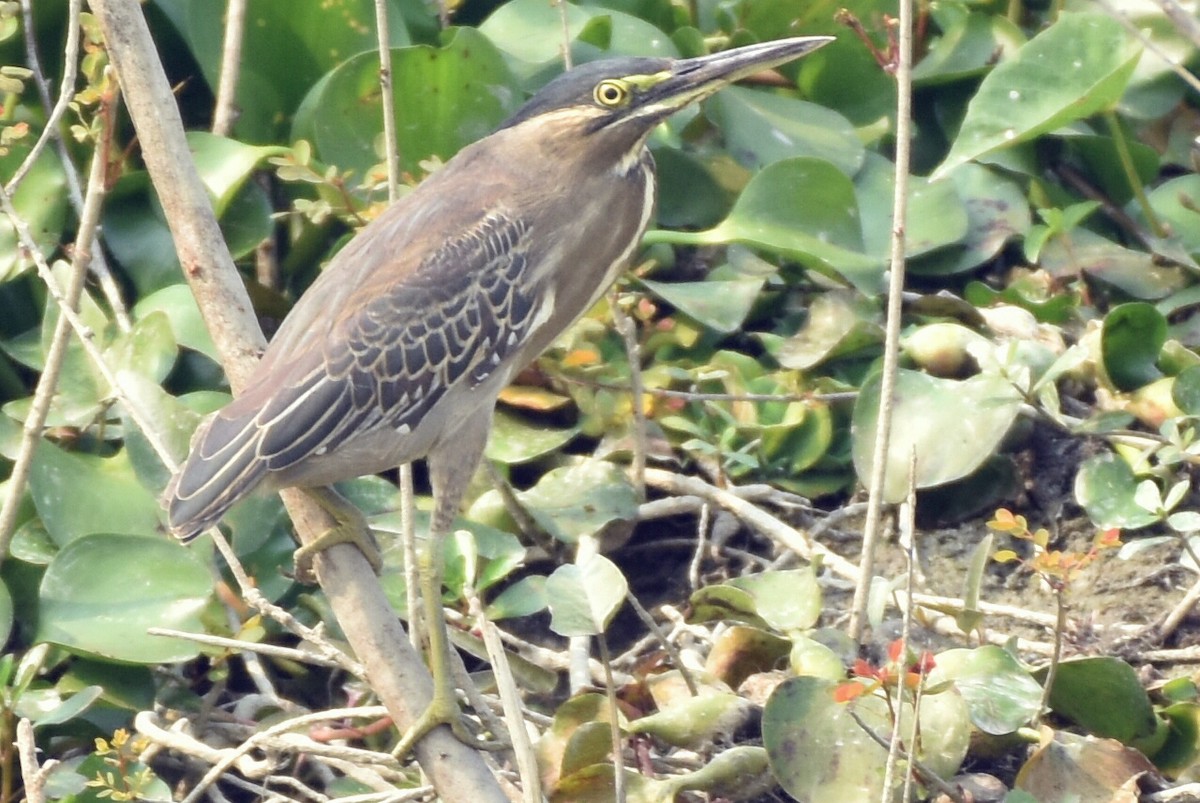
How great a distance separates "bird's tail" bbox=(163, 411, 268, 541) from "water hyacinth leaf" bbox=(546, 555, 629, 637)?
0.54 m

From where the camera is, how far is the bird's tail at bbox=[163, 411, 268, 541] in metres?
2.48

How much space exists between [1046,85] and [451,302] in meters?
1.43

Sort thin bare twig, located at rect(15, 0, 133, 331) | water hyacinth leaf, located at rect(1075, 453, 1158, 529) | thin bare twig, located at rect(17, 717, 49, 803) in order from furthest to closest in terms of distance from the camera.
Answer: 1. thin bare twig, located at rect(15, 0, 133, 331)
2. water hyacinth leaf, located at rect(1075, 453, 1158, 529)
3. thin bare twig, located at rect(17, 717, 49, 803)

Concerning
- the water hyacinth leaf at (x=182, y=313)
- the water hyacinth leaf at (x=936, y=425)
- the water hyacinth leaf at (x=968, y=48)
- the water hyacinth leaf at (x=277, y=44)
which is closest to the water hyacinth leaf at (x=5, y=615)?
the water hyacinth leaf at (x=182, y=313)

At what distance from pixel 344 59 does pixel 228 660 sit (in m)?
1.44

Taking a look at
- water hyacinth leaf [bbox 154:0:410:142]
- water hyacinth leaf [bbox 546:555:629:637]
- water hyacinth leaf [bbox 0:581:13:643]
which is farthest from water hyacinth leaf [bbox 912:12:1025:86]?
water hyacinth leaf [bbox 0:581:13:643]

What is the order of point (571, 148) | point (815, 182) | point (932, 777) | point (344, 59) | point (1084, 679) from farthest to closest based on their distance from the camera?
point (344, 59) < point (815, 182) < point (571, 148) < point (1084, 679) < point (932, 777)

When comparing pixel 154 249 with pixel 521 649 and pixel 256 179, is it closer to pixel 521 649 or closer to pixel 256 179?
pixel 256 179

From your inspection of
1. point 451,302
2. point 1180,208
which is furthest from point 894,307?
point 1180,208

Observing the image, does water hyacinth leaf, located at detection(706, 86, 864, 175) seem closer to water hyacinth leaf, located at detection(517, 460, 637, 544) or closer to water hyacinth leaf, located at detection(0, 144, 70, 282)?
water hyacinth leaf, located at detection(517, 460, 637, 544)

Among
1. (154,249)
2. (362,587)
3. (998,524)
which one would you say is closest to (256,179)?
(154,249)

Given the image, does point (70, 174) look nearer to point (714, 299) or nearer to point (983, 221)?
point (714, 299)

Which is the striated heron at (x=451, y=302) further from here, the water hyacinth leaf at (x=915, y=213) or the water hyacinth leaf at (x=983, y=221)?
the water hyacinth leaf at (x=983, y=221)

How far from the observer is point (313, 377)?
2688mm
